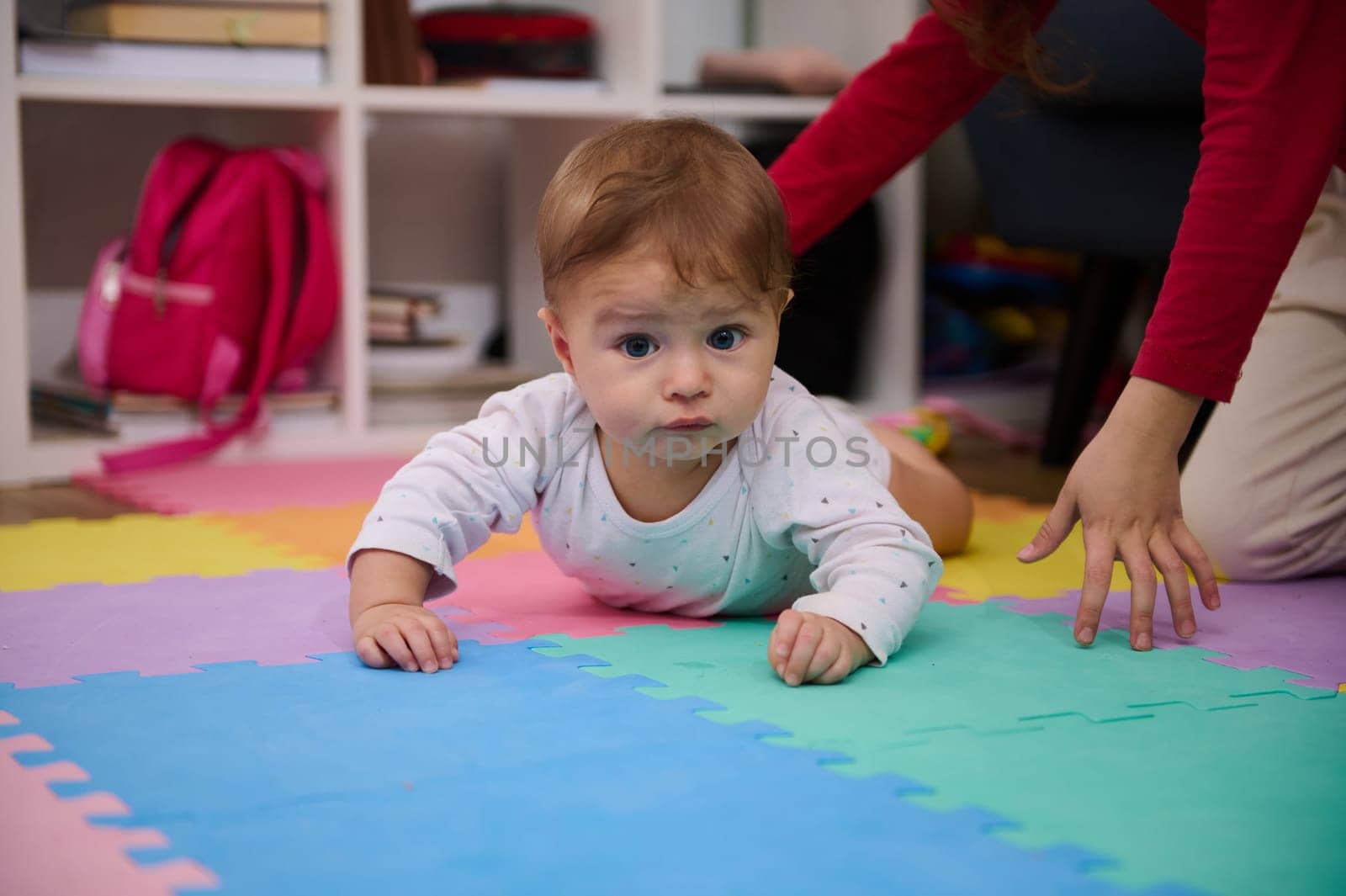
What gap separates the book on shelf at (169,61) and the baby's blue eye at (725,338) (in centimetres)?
113

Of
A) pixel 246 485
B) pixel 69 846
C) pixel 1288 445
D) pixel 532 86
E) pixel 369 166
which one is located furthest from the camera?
pixel 369 166

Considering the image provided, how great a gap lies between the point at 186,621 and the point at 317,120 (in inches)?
43.5

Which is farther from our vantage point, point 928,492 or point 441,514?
point 928,492

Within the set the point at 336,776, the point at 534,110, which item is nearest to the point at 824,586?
the point at 336,776

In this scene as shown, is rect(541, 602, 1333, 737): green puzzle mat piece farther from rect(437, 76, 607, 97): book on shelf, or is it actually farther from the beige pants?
rect(437, 76, 607, 97): book on shelf

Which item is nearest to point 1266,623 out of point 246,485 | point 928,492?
point 928,492

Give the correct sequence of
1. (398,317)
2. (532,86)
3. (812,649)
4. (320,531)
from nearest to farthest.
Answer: (812,649), (320,531), (532,86), (398,317)

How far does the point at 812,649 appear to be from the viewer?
86cm

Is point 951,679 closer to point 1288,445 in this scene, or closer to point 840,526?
point 840,526

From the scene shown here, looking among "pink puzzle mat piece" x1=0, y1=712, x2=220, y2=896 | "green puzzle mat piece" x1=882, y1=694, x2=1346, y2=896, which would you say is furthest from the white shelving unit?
"green puzzle mat piece" x1=882, y1=694, x2=1346, y2=896

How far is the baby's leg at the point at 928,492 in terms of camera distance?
1200 mm

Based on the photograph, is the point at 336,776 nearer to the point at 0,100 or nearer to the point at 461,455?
the point at 461,455

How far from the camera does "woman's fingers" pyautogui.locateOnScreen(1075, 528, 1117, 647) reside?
36.2 inches

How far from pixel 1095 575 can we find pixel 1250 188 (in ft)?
0.90
